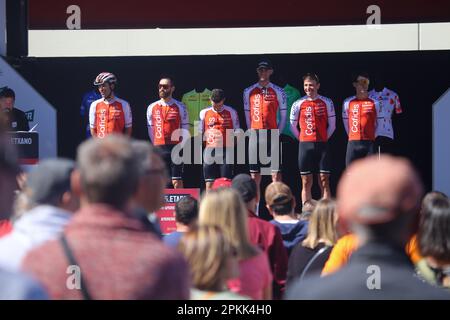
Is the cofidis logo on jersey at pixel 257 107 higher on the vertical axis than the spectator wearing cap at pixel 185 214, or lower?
higher

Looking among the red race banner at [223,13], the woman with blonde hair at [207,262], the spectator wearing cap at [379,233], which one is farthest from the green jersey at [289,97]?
the spectator wearing cap at [379,233]

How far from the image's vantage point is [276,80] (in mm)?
11484

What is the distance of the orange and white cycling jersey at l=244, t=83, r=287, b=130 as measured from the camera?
11.4m

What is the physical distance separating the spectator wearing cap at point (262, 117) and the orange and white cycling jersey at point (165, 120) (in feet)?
2.91

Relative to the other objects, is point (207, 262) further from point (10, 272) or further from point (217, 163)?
point (217, 163)

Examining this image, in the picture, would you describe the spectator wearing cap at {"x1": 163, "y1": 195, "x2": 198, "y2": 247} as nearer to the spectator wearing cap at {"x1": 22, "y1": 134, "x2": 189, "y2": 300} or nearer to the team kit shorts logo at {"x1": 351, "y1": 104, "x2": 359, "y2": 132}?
the spectator wearing cap at {"x1": 22, "y1": 134, "x2": 189, "y2": 300}

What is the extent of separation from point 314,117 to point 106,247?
29.9ft

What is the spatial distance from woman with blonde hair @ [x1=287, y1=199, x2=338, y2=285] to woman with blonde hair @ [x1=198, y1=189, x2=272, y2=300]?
2.50 ft

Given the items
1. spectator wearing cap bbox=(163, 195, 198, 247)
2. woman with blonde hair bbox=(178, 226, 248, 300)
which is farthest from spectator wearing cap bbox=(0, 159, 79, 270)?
spectator wearing cap bbox=(163, 195, 198, 247)

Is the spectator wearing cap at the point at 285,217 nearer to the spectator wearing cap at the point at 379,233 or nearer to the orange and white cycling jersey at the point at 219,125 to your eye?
the spectator wearing cap at the point at 379,233

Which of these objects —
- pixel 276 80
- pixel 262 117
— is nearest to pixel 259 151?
pixel 262 117

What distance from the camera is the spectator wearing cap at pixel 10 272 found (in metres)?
1.88
